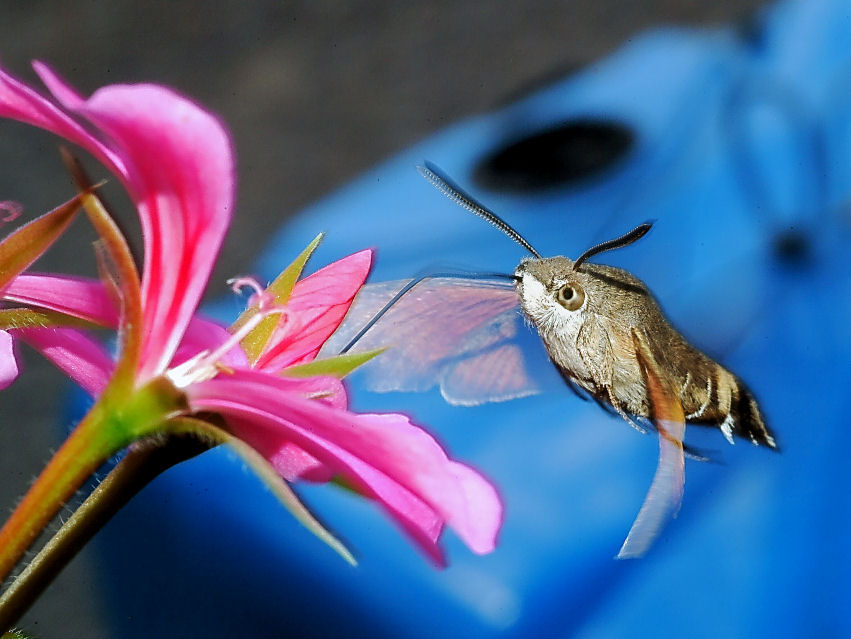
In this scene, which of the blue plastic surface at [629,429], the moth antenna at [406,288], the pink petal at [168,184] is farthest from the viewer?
the blue plastic surface at [629,429]

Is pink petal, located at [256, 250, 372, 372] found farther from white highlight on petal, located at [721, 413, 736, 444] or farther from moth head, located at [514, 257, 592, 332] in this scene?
white highlight on petal, located at [721, 413, 736, 444]

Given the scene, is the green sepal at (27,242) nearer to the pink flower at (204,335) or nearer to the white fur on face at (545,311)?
the pink flower at (204,335)

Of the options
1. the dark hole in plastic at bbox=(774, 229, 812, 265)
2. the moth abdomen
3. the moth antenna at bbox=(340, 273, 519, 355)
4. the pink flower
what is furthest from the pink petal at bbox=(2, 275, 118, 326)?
the dark hole in plastic at bbox=(774, 229, 812, 265)

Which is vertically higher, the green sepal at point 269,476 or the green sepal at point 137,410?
the green sepal at point 137,410

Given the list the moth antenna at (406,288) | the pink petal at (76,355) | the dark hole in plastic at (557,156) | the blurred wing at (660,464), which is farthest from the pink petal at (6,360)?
the dark hole in plastic at (557,156)

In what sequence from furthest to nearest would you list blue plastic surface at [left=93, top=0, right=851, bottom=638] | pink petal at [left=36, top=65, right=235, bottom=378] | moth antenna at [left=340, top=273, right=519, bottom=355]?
blue plastic surface at [left=93, top=0, right=851, bottom=638] → moth antenna at [left=340, top=273, right=519, bottom=355] → pink petal at [left=36, top=65, right=235, bottom=378]

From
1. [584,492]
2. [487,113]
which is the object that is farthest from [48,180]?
[584,492]

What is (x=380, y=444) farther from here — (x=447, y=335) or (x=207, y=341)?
(x=447, y=335)
